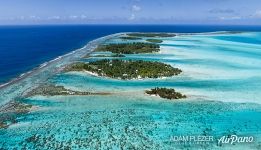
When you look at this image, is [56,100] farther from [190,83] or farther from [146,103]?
[190,83]

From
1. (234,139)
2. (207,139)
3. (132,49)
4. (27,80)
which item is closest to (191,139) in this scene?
(207,139)

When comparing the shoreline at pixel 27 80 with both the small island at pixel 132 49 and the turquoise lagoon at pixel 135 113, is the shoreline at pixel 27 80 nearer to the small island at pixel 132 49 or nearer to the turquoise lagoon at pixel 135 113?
the turquoise lagoon at pixel 135 113

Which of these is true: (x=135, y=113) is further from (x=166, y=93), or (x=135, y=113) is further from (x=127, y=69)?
(x=127, y=69)

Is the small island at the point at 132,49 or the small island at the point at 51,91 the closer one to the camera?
the small island at the point at 51,91

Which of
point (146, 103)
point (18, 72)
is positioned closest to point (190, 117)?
point (146, 103)

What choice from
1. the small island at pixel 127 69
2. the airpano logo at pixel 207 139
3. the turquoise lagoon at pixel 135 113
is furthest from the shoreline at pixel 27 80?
the airpano logo at pixel 207 139
